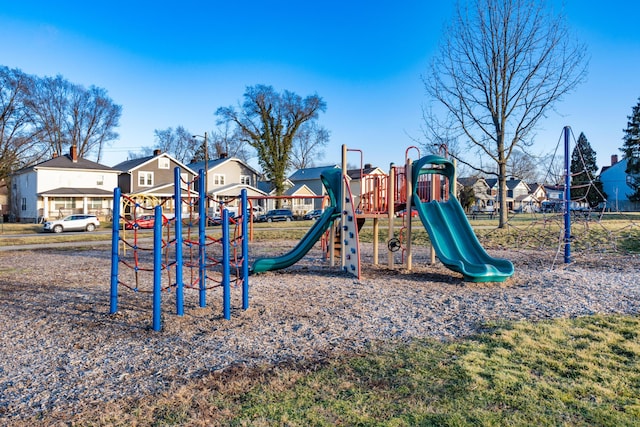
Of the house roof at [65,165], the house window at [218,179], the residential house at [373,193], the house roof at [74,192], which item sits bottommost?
the residential house at [373,193]

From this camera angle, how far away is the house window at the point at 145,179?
45.5m

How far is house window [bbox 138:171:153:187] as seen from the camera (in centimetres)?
4547

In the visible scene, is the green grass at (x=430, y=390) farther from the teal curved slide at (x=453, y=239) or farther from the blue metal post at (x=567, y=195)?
the blue metal post at (x=567, y=195)

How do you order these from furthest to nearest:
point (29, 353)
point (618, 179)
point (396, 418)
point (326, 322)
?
point (618, 179) < point (326, 322) < point (29, 353) < point (396, 418)

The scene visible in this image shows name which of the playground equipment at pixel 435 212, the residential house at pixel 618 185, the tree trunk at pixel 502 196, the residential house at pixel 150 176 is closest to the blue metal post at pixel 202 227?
the playground equipment at pixel 435 212

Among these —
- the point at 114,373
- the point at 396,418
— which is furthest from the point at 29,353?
the point at 396,418

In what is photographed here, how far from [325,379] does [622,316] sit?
469 centimetres

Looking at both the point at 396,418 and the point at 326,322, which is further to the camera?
the point at 326,322

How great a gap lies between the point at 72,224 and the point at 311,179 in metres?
33.5

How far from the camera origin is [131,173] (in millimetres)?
44750

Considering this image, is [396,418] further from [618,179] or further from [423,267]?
[618,179]

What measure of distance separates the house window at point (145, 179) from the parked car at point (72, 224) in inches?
522

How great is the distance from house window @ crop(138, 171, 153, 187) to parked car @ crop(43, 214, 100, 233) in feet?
43.5

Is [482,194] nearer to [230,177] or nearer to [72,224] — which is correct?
[230,177]
